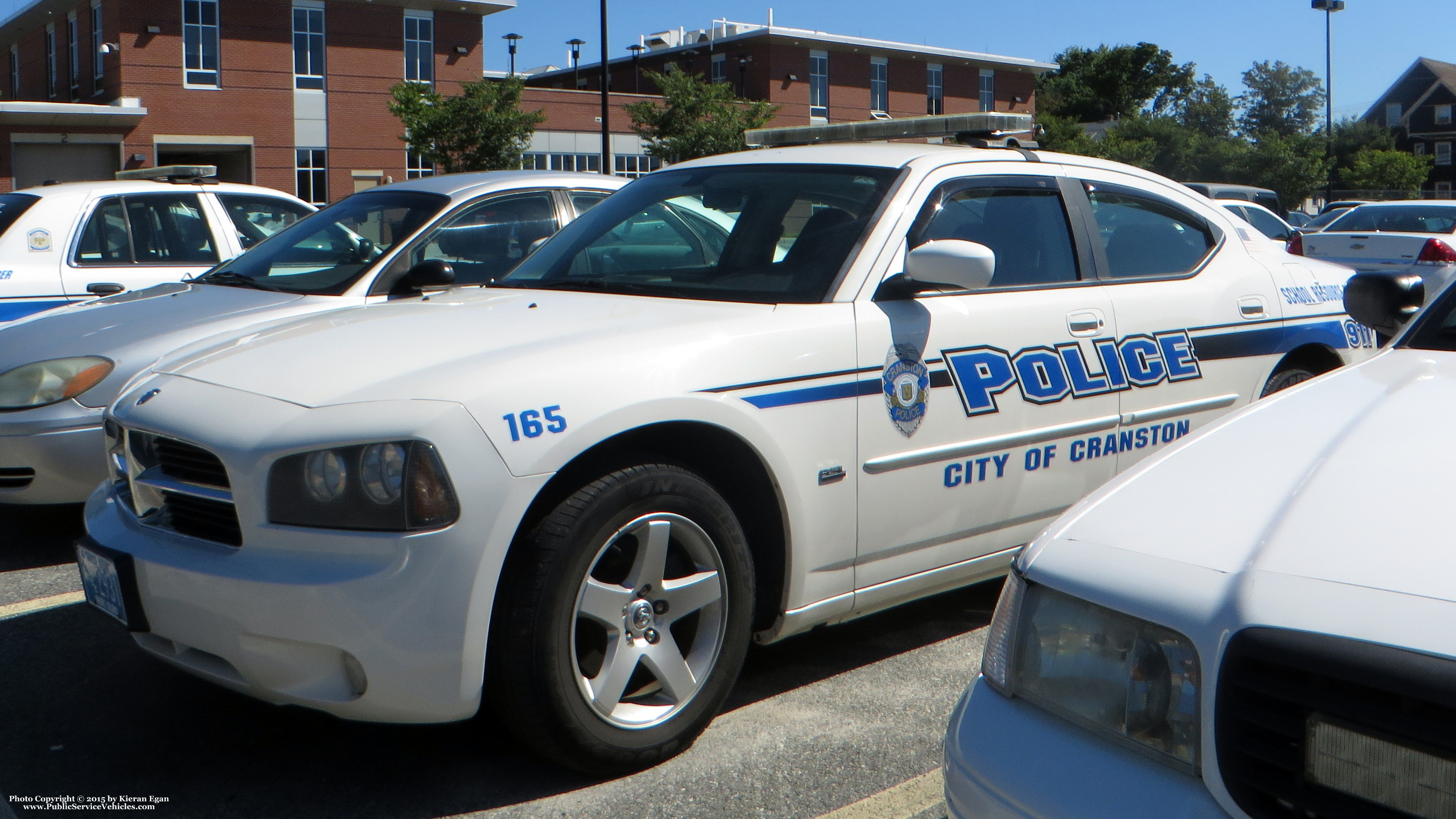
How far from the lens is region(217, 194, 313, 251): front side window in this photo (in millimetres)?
7375

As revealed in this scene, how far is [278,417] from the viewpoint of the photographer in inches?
103

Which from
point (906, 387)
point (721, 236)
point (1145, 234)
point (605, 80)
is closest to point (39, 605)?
point (721, 236)

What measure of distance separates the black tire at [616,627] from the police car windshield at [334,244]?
3036 mm

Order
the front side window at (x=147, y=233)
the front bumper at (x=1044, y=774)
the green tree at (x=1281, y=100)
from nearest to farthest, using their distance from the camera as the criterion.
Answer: the front bumper at (x=1044, y=774), the front side window at (x=147, y=233), the green tree at (x=1281, y=100)

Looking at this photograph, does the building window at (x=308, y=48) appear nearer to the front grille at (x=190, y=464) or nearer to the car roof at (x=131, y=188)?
the car roof at (x=131, y=188)

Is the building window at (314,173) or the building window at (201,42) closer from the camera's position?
the building window at (201,42)

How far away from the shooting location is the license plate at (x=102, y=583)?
2797 mm

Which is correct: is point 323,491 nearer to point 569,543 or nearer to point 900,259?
point 569,543

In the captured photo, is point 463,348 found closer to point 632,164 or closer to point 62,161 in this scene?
point 62,161

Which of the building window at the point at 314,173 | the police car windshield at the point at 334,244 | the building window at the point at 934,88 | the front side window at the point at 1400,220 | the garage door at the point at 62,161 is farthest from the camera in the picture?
the building window at the point at 934,88

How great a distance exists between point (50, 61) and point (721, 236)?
40976 mm

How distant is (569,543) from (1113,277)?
2251mm

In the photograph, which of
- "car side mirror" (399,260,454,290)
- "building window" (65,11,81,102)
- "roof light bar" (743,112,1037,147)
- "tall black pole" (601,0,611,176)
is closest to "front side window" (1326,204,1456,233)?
"roof light bar" (743,112,1037,147)

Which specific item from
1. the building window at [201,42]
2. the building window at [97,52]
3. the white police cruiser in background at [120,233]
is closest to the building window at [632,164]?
the building window at [201,42]
